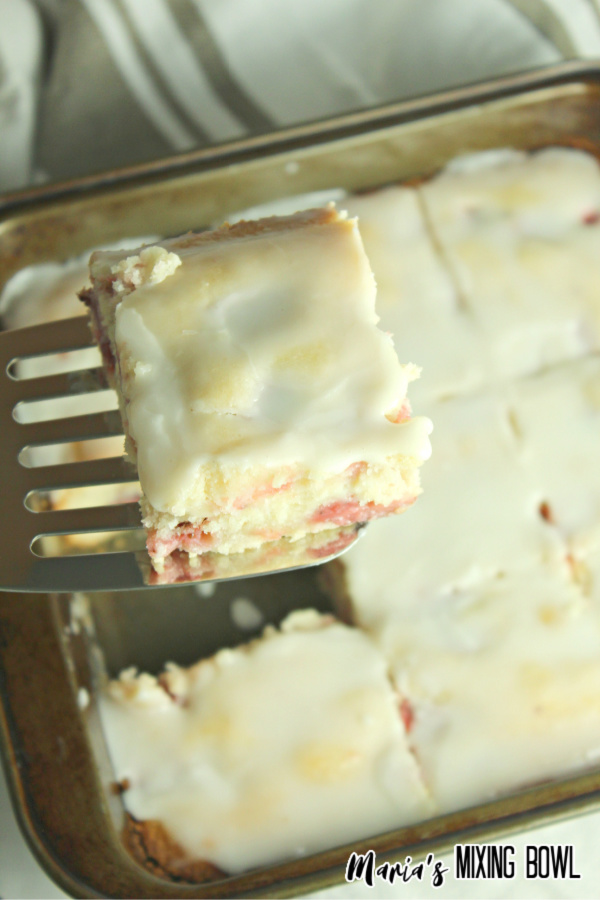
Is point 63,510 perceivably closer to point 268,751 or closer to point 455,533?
point 268,751

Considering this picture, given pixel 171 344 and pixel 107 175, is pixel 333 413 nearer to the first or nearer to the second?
pixel 171 344

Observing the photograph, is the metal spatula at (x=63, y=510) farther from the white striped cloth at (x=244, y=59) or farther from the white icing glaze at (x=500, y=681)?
the white striped cloth at (x=244, y=59)

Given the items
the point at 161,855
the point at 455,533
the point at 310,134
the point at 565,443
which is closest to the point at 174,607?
the point at 161,855

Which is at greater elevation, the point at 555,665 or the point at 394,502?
the point at 394,502

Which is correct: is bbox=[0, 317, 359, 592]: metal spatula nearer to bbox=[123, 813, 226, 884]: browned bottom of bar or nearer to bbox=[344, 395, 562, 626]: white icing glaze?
bbox=[344, 395, 562, 626]: white icing glaze

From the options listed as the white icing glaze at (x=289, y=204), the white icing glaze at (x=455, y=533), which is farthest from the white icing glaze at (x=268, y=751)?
the white icing glaze at (x=289, y=204)

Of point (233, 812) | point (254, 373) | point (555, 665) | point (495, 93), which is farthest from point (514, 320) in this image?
point (233, 812)
